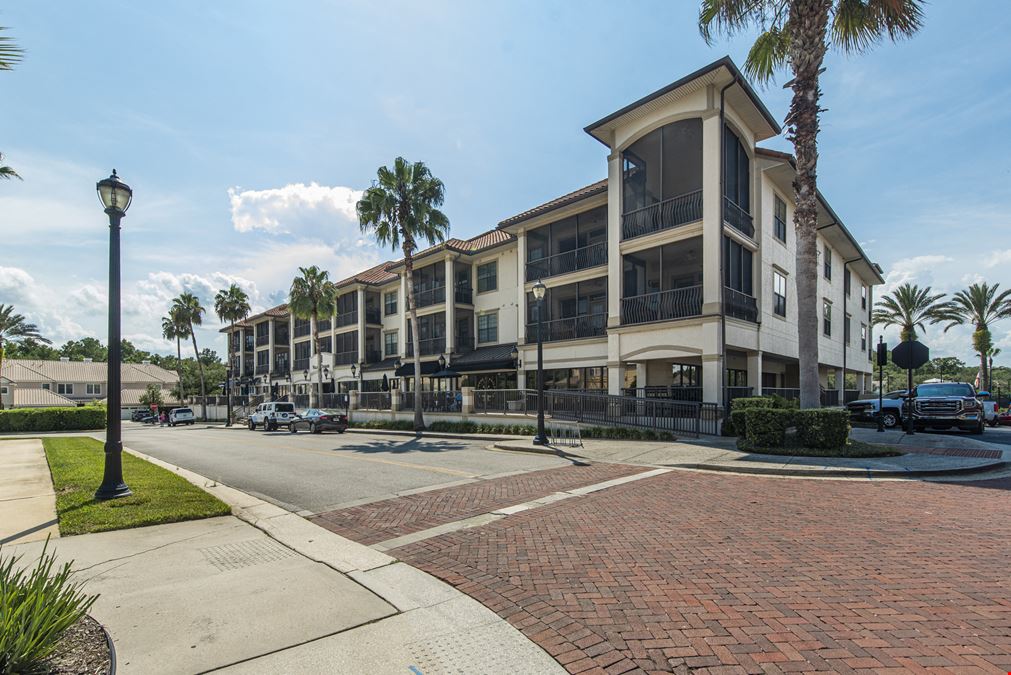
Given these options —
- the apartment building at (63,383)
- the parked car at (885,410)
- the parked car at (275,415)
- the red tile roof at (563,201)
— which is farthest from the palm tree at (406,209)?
the apartment building at (63,383)

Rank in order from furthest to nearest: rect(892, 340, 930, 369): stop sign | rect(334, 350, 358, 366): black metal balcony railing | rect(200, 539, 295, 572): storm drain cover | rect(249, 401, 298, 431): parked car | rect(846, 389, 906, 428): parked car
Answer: rect(334, 350, 358, 366): black metal balcony railing < rect(249, 401, 298, 431): parked car < rect(846, 389, 906, 428): parked car < rect(892, 340, 930, 369): stop sign < rect(200, 539, 295, 572): storm drain cover

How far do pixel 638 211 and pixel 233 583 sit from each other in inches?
779

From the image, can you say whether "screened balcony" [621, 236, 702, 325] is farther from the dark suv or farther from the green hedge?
the green hedge

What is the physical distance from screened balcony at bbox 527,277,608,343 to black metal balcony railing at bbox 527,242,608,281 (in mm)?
837

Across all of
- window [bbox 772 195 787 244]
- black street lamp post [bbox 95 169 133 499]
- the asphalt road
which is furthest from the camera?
window [bbox 772 195 787 244]

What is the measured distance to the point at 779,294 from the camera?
76.5 ft

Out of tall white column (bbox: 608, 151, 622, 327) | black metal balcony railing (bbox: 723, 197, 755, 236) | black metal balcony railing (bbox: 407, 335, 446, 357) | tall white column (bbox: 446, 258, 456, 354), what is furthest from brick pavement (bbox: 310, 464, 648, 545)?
black metal balcony railing (bbox: 407, 335, 446, 357)

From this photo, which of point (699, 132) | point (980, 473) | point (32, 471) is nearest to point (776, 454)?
point (980, 473)

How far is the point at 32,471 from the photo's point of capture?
12086 millimetres

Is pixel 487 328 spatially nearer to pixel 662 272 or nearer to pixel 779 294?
pixel 662 272

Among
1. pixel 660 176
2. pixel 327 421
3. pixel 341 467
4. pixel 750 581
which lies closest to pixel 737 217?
pixel 660 176

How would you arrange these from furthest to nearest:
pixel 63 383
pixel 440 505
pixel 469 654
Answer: pixel 63 383 < pixel 440 505 < pixel 469 654

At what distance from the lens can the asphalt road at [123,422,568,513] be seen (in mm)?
9500

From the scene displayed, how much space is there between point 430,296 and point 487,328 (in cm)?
556
